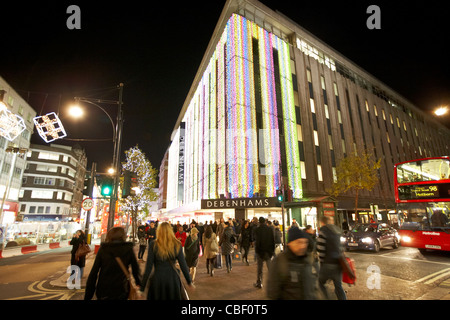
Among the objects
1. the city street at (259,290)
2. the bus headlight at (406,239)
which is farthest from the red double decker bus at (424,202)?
the city street at (259,290)

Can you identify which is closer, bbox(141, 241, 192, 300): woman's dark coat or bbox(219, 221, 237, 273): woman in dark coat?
bbox(141, 241, 192, 300): woman's dark coat

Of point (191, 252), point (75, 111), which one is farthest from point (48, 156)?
point (191, 252)

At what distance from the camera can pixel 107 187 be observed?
310 inches

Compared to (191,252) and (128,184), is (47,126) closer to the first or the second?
(128,184)

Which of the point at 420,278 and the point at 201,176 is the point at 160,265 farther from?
the point at 201,176

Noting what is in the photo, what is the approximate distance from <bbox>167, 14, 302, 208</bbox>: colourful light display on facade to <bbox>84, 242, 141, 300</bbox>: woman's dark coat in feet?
67.4

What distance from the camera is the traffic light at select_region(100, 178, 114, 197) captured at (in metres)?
7.79

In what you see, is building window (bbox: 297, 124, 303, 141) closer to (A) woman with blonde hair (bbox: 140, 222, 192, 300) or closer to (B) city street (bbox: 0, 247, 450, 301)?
(B) city street (bbox: 0, 247, 450, 301)

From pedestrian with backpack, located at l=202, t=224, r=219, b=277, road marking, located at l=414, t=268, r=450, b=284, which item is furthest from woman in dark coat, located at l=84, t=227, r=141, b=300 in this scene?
road marking, located at l=414, t=268, r=450, b=284

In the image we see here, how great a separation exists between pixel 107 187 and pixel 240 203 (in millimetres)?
15534
